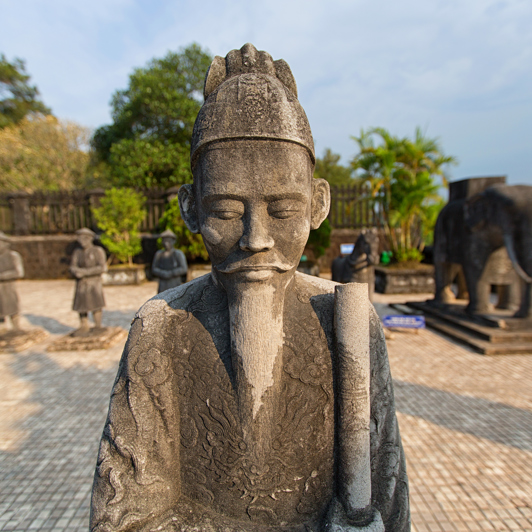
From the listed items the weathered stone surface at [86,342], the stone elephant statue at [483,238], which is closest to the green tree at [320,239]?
the stone elephant statue at [483,238]

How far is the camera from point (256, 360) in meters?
1.23

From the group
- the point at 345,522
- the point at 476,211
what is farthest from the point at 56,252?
the point at 345,522

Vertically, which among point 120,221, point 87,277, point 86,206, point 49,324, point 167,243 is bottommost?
point 49,324

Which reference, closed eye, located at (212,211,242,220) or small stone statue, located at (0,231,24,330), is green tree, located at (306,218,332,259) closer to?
small stone statue, located at (0,231,24,330)

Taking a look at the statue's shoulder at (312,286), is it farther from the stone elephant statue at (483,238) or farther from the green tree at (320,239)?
the green tree at (320,239)

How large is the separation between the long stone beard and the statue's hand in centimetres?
30

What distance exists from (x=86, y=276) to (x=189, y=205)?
212 inches

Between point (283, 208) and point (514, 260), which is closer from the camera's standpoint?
point (283, 208)

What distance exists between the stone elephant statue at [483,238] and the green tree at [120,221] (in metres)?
9.11

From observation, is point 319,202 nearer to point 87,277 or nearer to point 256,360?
point 256,360

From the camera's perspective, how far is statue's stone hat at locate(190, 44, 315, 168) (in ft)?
3.77

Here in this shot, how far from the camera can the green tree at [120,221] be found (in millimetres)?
11602

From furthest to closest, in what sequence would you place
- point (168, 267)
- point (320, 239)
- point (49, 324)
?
point (320, 239) < point (49, 324) < point (168, 267)

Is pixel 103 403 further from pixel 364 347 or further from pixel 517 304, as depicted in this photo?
pixel 517 304
